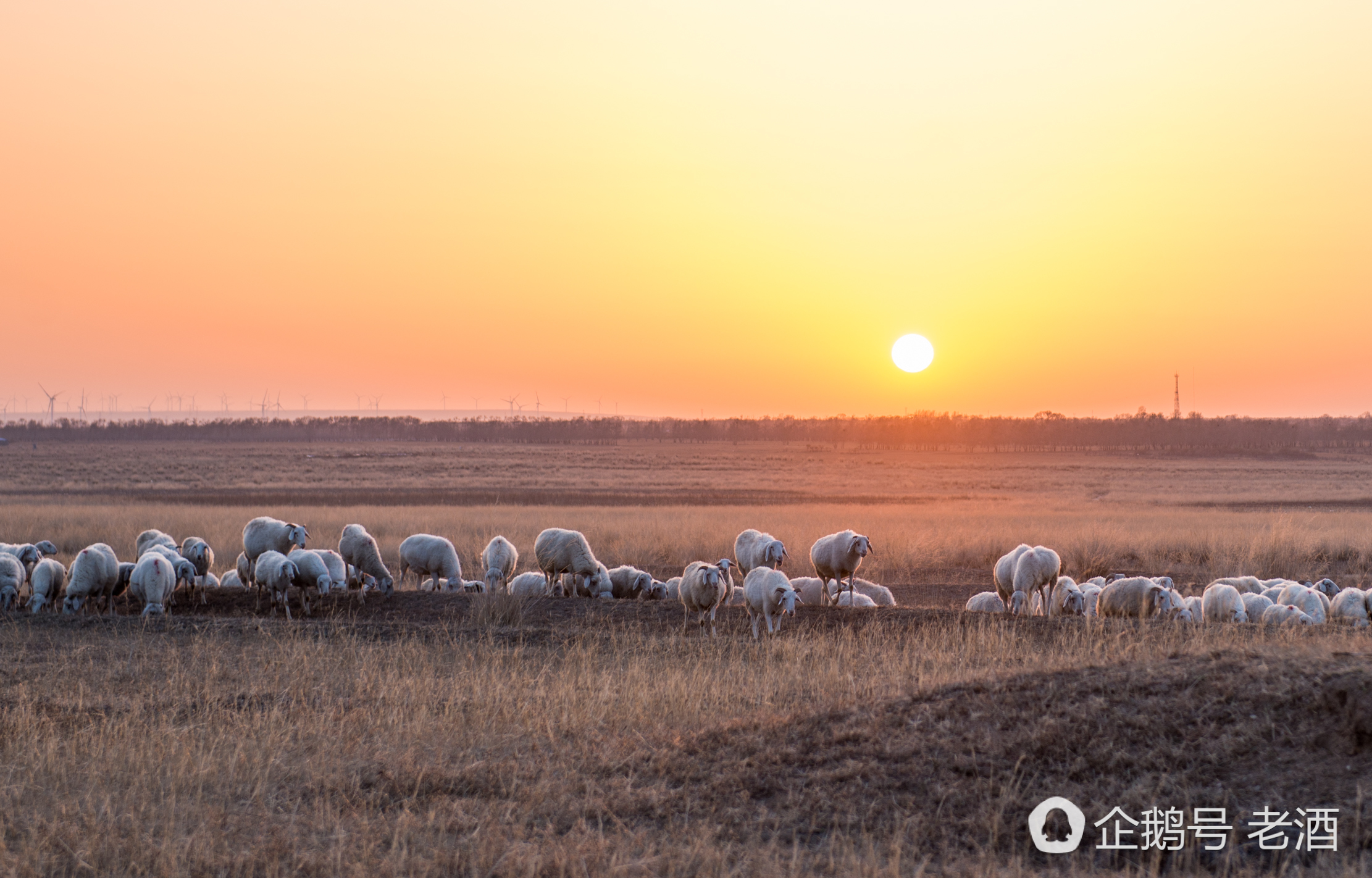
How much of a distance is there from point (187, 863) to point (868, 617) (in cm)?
1074

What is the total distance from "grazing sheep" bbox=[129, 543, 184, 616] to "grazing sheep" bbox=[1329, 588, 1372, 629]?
19319 mm

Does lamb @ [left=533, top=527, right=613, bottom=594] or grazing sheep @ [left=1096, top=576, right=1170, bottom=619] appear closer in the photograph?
grazing sheep @ [left=1096, top=576, right=1170, bottom=619]

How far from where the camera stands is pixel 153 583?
52.0 feet

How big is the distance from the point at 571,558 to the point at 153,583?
7583 millimetres

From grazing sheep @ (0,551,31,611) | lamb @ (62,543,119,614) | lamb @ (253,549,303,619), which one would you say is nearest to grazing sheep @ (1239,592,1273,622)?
lamb @ (253,549,303,619)

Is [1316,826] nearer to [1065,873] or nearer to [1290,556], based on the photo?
[1065,873]

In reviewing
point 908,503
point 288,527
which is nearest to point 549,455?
point 908,503

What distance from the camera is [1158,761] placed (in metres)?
6.85

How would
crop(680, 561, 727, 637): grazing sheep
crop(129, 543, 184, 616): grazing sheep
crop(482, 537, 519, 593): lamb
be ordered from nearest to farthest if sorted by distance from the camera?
1. crop(680, 561, 727, 637): grazing sheep
2. crop(129, 543, 184, 616): grazing sheep
3. crop(482, 537, 519, 593): lamb

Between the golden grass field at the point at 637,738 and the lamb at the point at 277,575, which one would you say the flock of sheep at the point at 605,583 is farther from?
the golden grass field at the point at 637,738

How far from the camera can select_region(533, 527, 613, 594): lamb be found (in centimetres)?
1944

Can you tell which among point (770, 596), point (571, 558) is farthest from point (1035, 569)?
point (571, 558)

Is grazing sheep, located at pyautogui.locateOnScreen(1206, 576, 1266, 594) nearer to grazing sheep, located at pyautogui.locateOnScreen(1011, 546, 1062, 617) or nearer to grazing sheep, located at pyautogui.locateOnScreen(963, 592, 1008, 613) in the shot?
grazing sheep, located at pyautogui.locateOnScreen(1011, 546, 1062, 617)

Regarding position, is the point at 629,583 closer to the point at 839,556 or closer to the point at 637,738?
the point at 839,556
